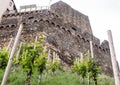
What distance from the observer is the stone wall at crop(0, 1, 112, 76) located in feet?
66.8

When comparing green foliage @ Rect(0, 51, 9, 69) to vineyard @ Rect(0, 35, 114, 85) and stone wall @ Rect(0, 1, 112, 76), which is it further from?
stone wall @ Rect(0, 1, 112, 76)

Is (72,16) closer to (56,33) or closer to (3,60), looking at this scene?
(56,33)

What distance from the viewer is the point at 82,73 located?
12.4 metres

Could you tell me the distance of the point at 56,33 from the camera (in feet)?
69.7

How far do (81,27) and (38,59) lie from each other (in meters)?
15.0

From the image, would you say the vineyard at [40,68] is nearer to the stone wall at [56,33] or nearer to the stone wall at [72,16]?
the stone wall at [56,33]

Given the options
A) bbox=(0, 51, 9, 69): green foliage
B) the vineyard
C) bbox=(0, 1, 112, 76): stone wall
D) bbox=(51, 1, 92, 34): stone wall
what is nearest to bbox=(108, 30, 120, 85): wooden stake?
the vineyard

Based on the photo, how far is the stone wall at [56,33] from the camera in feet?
66.8

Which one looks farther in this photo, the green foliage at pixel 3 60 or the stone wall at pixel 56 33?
the stone wall at pixel 56 33

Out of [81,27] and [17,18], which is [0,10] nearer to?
[17,18]

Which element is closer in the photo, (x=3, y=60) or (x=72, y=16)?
(x=3, y=60)

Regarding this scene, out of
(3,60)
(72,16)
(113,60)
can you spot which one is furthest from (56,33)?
(113,60)

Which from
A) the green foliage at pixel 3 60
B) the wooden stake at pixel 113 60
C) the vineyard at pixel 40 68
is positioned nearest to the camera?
the wooden stake at pixel 113 60

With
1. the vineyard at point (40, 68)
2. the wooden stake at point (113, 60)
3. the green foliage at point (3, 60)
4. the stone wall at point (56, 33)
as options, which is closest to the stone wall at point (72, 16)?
the stone wall at point (56, 33)
